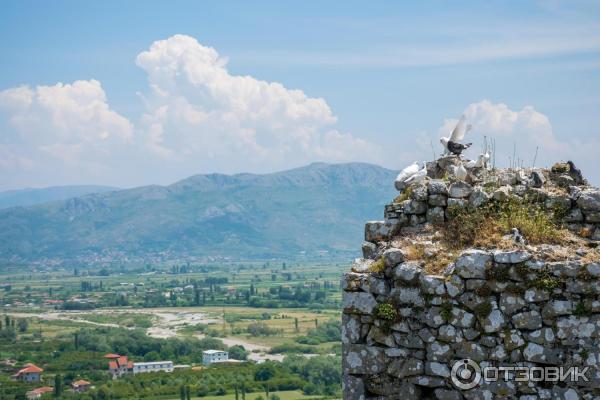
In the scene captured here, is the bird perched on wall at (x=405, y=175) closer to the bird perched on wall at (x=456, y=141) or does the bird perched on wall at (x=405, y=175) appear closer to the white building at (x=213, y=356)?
the bird perched on wall at (x=456, y=141)

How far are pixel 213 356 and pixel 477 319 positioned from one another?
108 meters

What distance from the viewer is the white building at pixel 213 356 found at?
366 feet

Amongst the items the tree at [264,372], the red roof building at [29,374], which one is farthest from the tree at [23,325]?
the tree at [264,372]

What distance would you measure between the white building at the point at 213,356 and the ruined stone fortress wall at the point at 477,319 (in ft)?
344

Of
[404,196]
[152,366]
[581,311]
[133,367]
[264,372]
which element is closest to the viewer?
[581,311]

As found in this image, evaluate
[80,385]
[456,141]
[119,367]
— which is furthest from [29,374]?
[456,141]

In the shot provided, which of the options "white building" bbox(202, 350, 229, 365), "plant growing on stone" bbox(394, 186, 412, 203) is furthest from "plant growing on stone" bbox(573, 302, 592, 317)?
"white building" bbox(202, 350, 229, 365)

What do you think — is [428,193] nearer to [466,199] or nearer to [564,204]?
[466,199]

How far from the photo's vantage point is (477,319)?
7.95 meters

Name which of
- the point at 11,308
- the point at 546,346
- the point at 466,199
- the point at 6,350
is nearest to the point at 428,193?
→ the point at 466,199

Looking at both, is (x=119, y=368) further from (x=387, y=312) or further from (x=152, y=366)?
(x=387, y=312)

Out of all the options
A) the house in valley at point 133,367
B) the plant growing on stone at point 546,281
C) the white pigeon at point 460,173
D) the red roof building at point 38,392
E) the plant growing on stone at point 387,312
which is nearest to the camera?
the plant growing on stone at point 546,281

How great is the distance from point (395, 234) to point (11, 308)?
20453 cm

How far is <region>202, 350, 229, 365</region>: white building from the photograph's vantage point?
111500 mm
